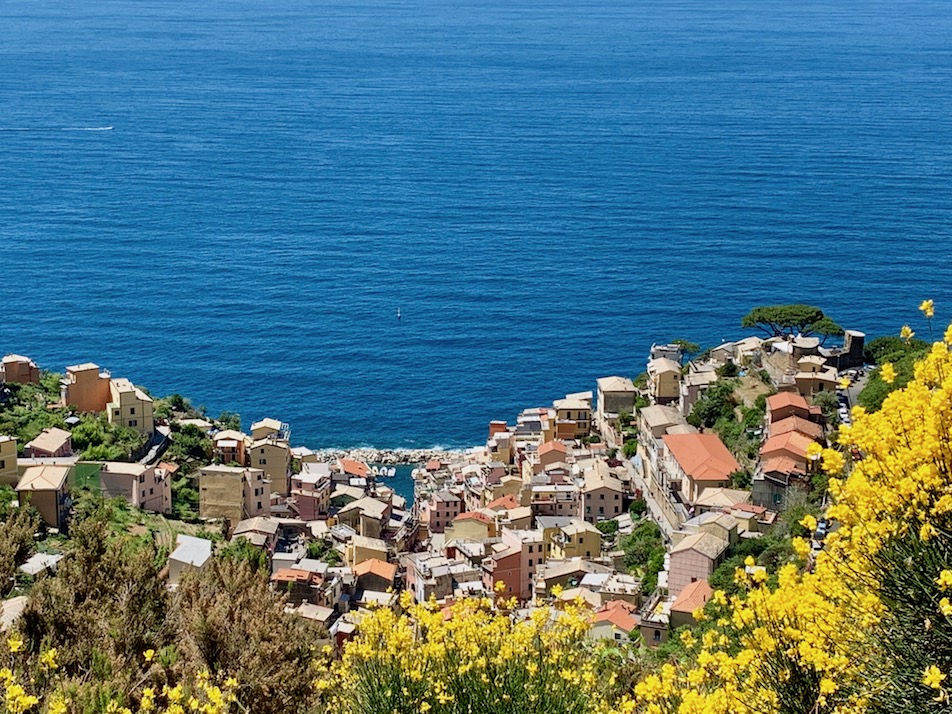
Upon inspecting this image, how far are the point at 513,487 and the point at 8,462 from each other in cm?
1812

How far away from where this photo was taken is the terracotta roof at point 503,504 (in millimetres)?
43841

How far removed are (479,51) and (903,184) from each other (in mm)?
90159

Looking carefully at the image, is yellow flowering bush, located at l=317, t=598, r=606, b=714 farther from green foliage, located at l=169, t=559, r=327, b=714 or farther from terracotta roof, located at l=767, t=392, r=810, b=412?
terracotta roof, located at l=767, t=392, r=810, b=412

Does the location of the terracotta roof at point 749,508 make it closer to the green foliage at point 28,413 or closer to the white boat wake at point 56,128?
the green foliage at point 28,413

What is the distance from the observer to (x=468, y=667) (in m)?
12.1

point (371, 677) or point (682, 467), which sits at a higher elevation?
point (682, 467)

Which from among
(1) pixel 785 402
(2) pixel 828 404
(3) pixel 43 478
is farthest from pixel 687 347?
(3) pixel 43 478

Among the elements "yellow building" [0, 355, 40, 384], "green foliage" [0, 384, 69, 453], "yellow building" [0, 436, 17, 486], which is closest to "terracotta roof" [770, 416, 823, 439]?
"yellow building" [0, 436, 17, 486]

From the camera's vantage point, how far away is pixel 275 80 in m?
139

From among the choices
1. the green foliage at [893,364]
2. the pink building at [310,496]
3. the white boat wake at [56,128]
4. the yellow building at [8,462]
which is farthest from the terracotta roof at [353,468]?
the white boat wake at [56,128]

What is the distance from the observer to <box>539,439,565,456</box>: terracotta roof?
151 ft

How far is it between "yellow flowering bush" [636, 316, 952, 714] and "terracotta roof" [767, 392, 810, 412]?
31263 mm

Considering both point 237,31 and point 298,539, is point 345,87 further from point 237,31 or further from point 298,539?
point 298,539

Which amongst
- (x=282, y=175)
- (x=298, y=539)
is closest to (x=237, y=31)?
(x=282, y=175)
